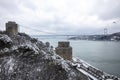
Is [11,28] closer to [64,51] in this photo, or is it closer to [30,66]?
[30,66]

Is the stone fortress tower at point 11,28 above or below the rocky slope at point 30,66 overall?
above

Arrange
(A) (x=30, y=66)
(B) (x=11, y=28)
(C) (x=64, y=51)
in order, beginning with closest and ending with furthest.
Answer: (A) (x=30, y=66) → (B) (x=11, y=28) → (C) (x=64, y=51)

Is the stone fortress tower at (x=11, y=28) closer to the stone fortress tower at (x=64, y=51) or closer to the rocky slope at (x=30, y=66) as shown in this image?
the rocky slope at (x=30, y=66)

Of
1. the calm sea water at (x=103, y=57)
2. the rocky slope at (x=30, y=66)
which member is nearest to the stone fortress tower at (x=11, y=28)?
the rocky slope at (x=30, y=66)

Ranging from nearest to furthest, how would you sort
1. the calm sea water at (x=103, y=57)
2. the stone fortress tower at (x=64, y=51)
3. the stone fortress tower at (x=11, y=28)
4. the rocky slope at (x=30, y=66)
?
the rocky slope at (x=30, y=66)
the stone fortress tower at (x=11, y=28)
the stone fortress tower at (x=64, y=51)
the calm sea water at (x=103, y=57)

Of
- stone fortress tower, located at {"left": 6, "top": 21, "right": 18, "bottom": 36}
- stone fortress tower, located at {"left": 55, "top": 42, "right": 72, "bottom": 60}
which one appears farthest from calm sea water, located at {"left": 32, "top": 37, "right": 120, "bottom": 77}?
stone fortress tower, located at {"left": 6, "top": 21, "right": 18, "bottom": 36}

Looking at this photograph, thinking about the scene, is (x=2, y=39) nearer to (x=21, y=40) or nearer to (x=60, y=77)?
(x=21, y=40)

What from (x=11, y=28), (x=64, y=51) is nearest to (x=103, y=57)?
(x=64, y=51)

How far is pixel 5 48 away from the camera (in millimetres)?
9719

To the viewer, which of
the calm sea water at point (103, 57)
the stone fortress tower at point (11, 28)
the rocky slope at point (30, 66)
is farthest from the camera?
the calm sea water at point (103, 57)

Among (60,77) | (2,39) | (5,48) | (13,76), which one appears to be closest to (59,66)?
(60,77)

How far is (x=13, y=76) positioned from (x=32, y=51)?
1712 mm

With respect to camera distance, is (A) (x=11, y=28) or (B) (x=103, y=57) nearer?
A: (A) (x=11, y=28)

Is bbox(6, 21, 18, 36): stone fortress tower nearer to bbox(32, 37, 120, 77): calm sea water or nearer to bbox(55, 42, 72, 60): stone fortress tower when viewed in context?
bbox(55, 42, 72, 60): stone fortress tower
